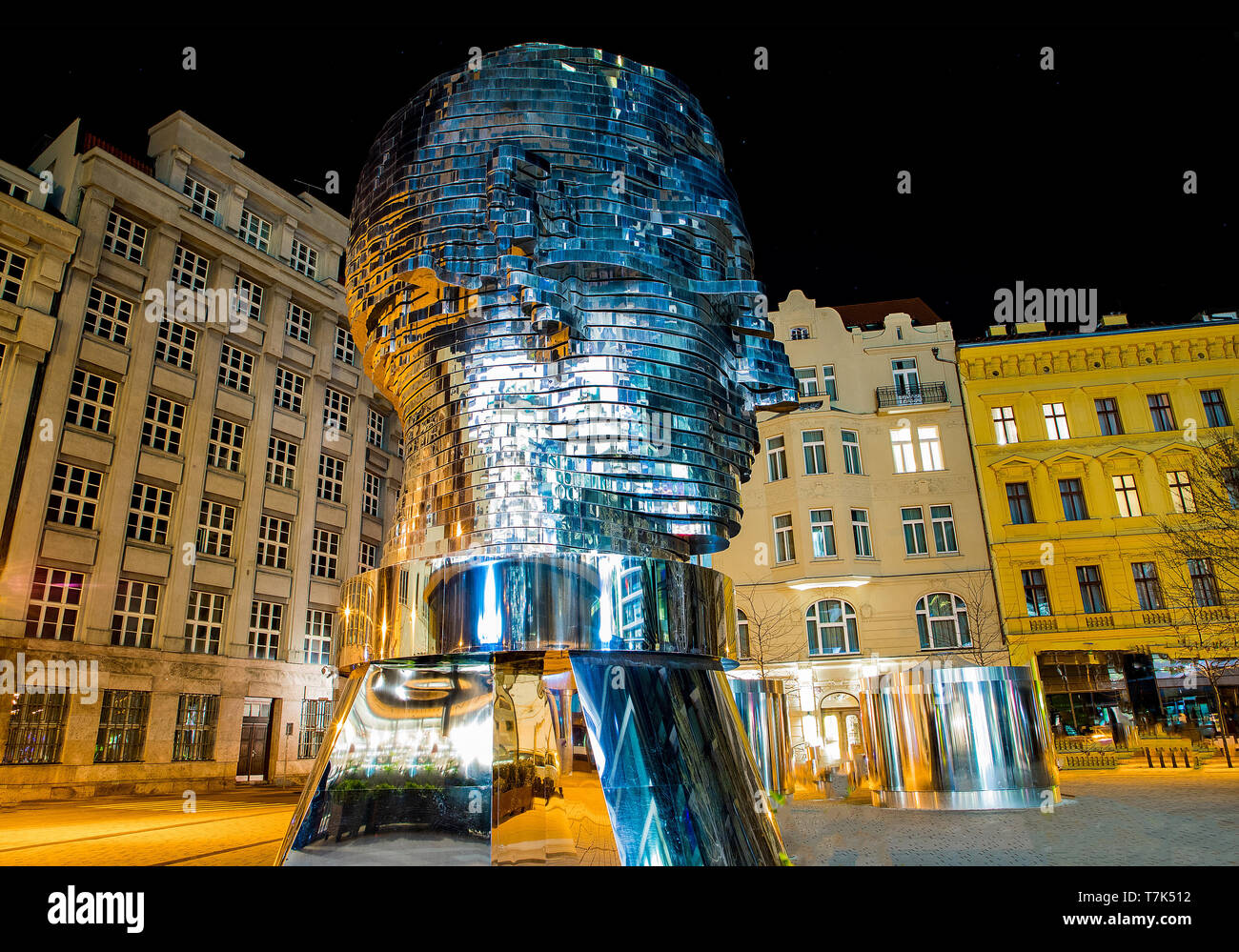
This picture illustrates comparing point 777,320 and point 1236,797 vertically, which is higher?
point 777,320

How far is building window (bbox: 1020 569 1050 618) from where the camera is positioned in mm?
32094

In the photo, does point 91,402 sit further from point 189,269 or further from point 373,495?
point 373,495

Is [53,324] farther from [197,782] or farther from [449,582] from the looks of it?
[449,582]

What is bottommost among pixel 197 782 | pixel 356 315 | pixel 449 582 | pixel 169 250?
pixel 197 782

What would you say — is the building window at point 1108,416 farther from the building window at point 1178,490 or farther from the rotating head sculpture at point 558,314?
the rotating head sculpture at point 558,314

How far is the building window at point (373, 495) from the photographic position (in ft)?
123

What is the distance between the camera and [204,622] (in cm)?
2873

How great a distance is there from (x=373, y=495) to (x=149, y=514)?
1132 cm

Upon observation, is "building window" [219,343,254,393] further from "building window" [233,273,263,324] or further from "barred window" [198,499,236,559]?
"barred window" [198,499,236,559]

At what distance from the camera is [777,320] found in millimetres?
35844
